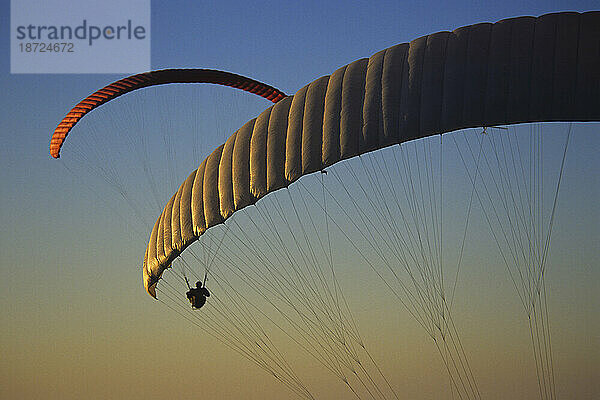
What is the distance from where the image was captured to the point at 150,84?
897 inches

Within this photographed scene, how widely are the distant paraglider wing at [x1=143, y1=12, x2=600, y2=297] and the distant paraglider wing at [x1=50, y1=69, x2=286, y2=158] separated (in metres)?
3.53

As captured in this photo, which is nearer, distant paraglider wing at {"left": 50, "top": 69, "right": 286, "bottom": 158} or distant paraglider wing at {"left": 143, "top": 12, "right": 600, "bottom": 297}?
distant paraglider wing at {"left": 143, "top": 12, "right": 600, "bottom": 297}

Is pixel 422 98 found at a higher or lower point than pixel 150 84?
lower

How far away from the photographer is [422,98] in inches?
674

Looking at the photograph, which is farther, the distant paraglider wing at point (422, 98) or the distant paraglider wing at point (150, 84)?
the distant paraglider wing at point (150, 84)

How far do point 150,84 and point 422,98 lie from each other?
773 cm

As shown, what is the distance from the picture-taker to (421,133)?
17.1 meters

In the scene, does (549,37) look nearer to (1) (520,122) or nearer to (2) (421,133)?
(1) (520,122)

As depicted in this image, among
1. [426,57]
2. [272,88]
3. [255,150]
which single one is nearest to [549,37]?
[426,57]

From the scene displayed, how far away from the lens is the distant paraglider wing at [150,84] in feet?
72.9

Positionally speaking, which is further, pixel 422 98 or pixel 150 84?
pixel 150 84

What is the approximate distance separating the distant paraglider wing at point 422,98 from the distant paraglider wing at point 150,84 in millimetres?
3527

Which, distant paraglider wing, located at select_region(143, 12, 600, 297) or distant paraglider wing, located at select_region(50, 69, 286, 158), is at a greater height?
distant paraglider wing, located at select_region(50, 69, 286, 158)

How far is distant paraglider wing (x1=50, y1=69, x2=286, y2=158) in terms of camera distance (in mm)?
22219
